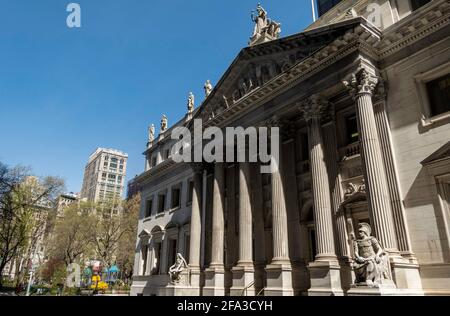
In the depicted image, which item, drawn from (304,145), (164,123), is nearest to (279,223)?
(304,145)

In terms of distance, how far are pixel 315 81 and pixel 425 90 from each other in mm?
4971

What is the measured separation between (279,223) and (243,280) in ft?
13.1

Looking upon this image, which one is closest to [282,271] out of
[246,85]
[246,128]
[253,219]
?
[253,219]

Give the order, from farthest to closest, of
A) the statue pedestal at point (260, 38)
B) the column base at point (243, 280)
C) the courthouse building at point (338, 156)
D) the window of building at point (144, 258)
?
the window of building at point (144, 258) → the statue pedestal at point (260, 38) → the column base at point (243, 280) → the courthouse building at point (338, 156)

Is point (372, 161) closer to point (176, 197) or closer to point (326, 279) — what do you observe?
point (326, 279)

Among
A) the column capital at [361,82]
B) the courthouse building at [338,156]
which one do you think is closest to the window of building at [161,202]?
the courthouse building at [338,156]

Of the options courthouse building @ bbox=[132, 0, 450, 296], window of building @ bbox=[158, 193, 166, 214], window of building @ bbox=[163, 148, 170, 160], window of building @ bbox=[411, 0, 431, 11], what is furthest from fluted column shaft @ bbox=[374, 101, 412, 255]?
window of building @ bbox=[163, 148, 170, 160]

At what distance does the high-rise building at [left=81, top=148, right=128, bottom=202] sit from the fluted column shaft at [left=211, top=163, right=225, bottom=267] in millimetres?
112814

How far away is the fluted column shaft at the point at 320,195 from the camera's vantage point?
48.5 ft

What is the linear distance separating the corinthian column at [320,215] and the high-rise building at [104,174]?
396 feet

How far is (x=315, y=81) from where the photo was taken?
677 inches

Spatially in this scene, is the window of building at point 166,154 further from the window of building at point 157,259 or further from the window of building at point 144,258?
the window of building at point 144,258

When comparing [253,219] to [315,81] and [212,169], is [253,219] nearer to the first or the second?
[212,169]

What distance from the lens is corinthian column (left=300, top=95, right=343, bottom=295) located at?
14.0 metres
